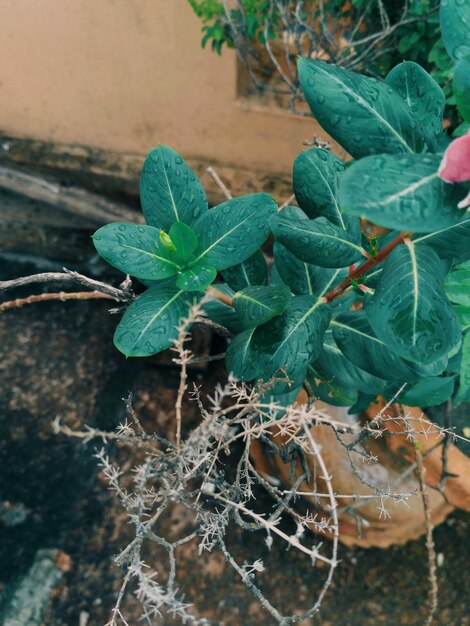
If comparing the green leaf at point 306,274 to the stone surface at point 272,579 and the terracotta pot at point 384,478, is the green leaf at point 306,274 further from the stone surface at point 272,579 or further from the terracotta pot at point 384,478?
the stone surface at point 272,579

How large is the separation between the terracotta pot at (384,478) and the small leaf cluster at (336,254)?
0.32 meters

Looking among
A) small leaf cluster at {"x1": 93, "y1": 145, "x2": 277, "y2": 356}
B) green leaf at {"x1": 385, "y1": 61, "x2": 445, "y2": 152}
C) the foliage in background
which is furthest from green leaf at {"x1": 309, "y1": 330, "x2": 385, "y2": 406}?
the foliage in background

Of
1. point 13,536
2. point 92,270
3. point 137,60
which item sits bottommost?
point 13,536

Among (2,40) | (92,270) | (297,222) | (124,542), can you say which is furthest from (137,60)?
(124,542)

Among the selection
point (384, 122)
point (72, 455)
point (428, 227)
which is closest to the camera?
point (428, 227)

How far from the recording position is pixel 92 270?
2539 mm

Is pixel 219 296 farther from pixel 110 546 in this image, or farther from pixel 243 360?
pixel 110 546

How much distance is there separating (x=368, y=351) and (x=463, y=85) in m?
0.52

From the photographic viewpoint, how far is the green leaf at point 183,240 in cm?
90

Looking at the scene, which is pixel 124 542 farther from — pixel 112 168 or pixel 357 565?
pixel 112 168

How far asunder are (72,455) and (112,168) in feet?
3.83

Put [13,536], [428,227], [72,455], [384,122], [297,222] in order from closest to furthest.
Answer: [428,227] < [384,122] < [297,222] < [13,536] < [72,455]

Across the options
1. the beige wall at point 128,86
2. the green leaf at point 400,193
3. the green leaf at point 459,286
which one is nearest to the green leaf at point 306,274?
the green leaf at point 459,286

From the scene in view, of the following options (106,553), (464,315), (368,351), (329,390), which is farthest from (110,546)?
(464,315)
